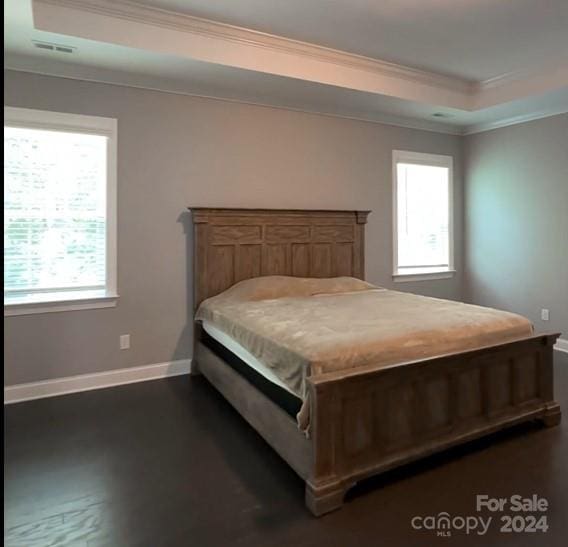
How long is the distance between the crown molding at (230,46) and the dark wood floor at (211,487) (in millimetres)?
2663

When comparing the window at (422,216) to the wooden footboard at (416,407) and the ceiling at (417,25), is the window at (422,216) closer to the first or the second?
the ceiling at (417,25)

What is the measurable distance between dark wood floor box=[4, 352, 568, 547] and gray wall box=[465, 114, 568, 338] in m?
2.38

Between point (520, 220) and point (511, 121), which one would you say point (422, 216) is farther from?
point (511, 121)

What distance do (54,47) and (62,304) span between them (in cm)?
189

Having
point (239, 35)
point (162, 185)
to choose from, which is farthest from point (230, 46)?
point (162, 185)

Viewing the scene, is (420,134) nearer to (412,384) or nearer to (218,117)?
(218,117)

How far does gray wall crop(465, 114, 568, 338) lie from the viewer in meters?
4.64

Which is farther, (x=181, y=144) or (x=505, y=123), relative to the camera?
(x=505, y=123)

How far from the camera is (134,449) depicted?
262 cm

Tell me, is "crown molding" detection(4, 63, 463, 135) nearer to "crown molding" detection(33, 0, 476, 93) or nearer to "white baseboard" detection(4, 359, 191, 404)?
"crown molding" detection(33, 0, 476, 93)

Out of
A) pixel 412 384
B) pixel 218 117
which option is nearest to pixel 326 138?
pixel 218 117

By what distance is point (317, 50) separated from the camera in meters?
Answer: 3.73

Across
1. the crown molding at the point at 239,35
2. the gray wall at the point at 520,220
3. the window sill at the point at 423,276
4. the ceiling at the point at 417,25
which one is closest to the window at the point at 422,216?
the window sill at the point at 423,276

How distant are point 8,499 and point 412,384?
6.77ft
